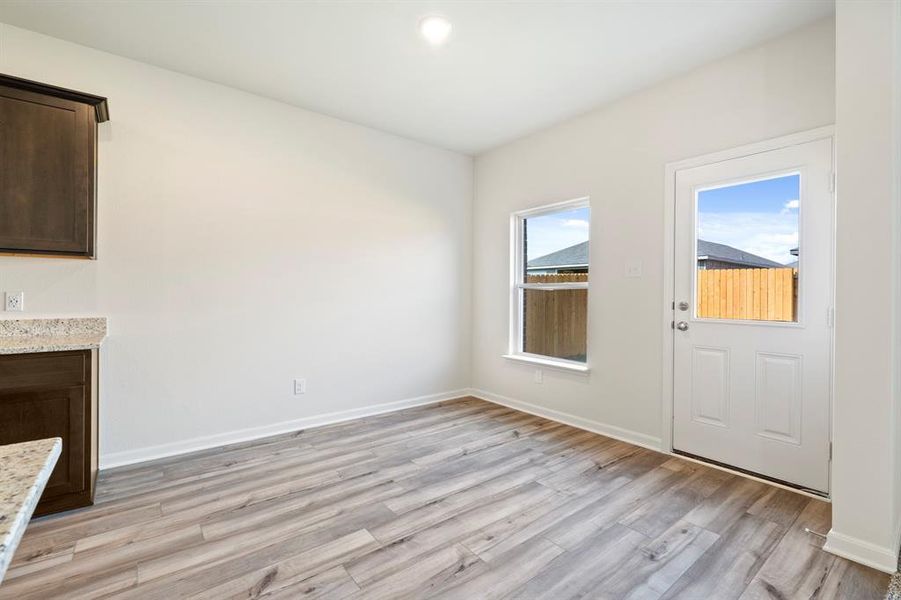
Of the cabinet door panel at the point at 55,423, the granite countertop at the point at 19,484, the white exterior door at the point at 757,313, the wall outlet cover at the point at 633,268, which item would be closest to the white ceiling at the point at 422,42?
the white exterior door at the point at 757,313

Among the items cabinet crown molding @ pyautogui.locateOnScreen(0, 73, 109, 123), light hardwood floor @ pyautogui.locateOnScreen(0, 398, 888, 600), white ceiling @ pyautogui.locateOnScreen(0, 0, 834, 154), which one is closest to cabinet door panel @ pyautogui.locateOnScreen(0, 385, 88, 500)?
light hardwood floor @ pyautogui.locateOnScreen(0, 398, 888, 600)

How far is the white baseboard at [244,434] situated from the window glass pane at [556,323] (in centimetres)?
125

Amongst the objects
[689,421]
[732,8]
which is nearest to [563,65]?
[732,8]

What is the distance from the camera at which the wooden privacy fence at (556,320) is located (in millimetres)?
3963

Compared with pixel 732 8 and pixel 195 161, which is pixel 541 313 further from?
pixel 195 161

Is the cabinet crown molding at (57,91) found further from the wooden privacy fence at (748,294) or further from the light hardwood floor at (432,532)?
the wooden privacy fence at (748,294)

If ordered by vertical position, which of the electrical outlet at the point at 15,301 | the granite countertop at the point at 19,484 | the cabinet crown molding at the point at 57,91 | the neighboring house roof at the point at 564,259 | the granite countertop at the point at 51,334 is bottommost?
the granite countertop at the point at 19,484

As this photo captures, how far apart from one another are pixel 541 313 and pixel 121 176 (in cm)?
362

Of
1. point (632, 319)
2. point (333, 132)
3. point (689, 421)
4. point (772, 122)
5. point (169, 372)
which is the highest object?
point (333, 132)

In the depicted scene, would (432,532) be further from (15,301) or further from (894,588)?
(15,301)

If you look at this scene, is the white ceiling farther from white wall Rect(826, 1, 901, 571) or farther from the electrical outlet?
the electrical outlet

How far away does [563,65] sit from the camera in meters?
3.02

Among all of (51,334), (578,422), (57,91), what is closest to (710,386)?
(578,422)

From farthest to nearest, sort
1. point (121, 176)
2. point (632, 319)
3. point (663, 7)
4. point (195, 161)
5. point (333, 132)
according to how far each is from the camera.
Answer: point (333, 132) → point (632, 319) → point (195, 161) → point (121, 176) → point (663, 7)
